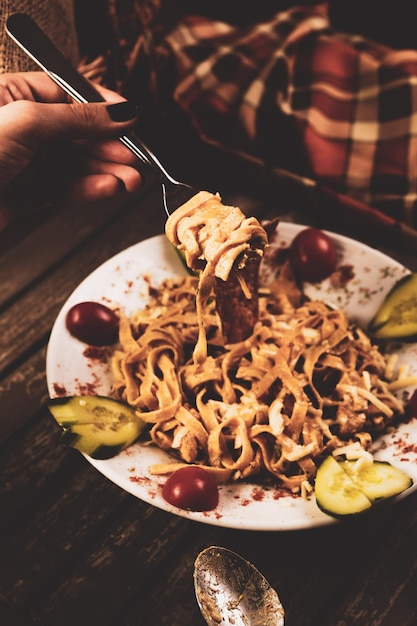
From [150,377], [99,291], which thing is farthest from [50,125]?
[150,377]

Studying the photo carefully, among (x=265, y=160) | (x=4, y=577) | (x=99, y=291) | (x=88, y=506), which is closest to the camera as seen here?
(x=4, y=577)

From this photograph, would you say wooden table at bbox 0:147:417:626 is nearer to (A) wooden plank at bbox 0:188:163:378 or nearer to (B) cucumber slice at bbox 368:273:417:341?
(A) wooden plank at bbox 0:188:163:378

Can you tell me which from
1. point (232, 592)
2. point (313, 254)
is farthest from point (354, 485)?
point (313, 254)

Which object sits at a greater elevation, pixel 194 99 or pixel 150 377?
pixel 194 99

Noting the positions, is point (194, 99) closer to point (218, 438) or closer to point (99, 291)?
point (99, 291)

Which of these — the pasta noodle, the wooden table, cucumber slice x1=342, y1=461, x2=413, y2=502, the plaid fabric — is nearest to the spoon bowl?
the wooden table

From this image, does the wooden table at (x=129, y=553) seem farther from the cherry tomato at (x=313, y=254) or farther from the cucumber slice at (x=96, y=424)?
the cherry tomato at (x=313, y=254)

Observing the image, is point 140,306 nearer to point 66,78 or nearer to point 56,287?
point 56,287
